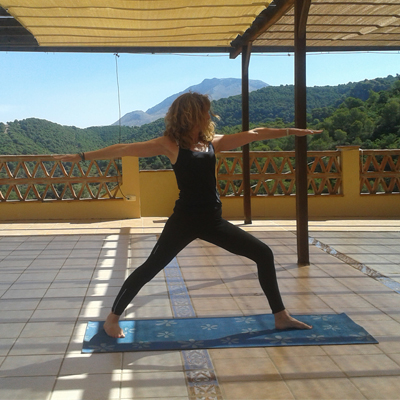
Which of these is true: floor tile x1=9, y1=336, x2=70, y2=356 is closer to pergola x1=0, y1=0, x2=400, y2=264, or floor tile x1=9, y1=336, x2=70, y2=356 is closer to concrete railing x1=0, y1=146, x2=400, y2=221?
pergola x1=0, y1=0, x2=400, y2=264

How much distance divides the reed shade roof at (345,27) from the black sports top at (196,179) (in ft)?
10.8

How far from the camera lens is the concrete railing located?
8305 millimetres

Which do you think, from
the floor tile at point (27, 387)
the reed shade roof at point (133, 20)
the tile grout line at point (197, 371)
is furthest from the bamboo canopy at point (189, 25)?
the floor tile at point (27, 387)

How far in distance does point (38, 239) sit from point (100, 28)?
8.93 feet

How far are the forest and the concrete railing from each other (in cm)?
344

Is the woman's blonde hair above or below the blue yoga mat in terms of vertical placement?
above

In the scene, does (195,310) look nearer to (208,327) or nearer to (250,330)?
(208,327)

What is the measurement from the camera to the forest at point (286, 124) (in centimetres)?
1471

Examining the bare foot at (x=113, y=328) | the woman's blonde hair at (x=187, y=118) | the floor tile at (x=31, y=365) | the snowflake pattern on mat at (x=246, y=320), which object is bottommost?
the snowflake pattern on mat at (x=246, y=320)

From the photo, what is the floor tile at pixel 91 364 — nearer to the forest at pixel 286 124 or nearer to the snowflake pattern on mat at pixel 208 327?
the snowflake pattern on mat at pixel 208 327

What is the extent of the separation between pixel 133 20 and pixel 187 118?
314 cm

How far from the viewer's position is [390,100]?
17469 mm

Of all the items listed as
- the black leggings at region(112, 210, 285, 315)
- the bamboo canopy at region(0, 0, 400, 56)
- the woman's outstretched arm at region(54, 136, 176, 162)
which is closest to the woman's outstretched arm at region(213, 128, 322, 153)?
the woman's outstretched arm at region(54, 136, 176, 162)

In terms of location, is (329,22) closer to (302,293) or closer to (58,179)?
(302,293)
